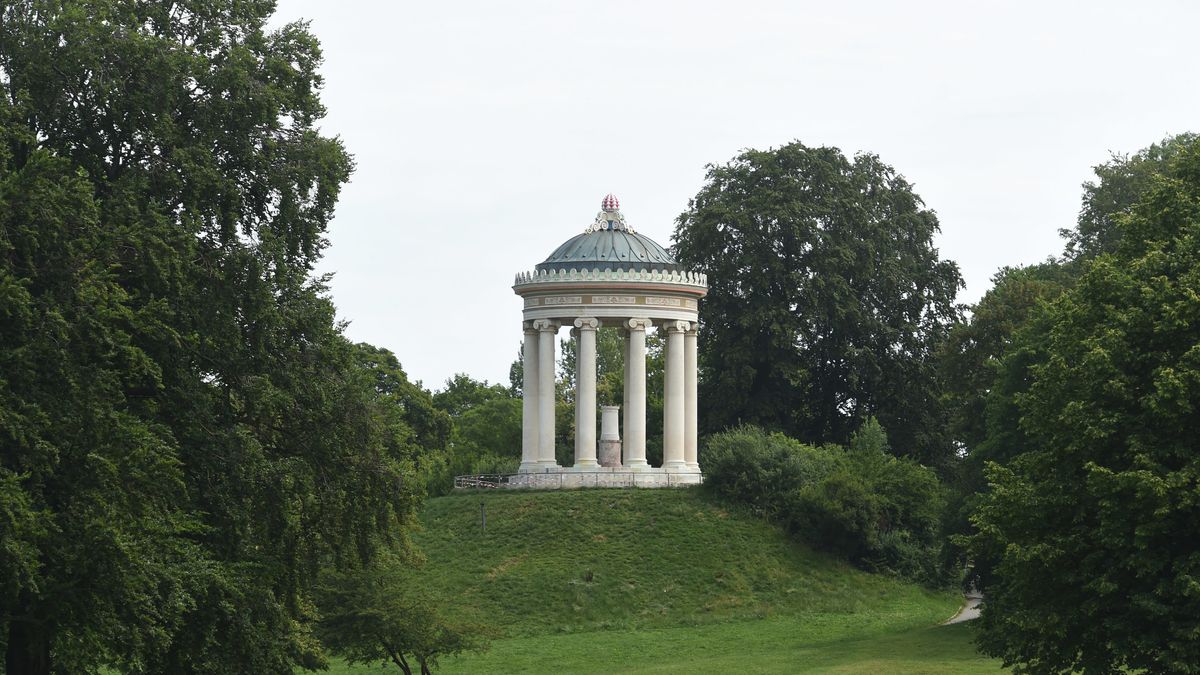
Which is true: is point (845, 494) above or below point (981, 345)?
below

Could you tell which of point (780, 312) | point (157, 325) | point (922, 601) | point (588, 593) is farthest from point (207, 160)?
point (780, 312)

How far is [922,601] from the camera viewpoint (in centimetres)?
6056

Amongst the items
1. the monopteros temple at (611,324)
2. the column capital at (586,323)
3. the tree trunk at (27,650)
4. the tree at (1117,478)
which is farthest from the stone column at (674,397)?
the tree trunk at (27,650)

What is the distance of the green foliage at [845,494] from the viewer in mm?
62562

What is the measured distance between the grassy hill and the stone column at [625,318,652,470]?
7.32ft

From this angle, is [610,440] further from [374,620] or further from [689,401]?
[374,620]

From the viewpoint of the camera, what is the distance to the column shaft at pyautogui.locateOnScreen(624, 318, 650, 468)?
66.9 metres

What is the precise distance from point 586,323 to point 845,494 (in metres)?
9.92

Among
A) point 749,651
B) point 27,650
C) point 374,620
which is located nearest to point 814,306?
point 749,651

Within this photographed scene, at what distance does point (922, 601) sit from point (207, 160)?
32955mm

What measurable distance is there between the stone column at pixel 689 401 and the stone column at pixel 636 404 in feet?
4.76

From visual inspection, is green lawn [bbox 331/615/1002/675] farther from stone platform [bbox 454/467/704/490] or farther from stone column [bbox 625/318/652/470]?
stone column [bbox 625/318/652/470]

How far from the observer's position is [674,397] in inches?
2653

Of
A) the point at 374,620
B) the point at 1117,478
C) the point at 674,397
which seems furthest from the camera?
the point at 674,397
